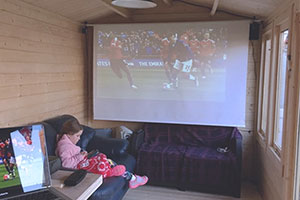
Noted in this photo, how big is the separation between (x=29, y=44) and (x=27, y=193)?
2.02 metres

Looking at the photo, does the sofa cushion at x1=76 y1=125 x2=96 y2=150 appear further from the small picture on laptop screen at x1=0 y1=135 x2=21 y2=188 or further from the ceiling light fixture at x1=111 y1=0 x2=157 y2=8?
the small picture on laptop screen at x1=0 y1=135 x2=21 y2=188

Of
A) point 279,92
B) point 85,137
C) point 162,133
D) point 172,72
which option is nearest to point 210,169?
point 162,133

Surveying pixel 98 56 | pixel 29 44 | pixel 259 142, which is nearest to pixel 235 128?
pixel 259 142

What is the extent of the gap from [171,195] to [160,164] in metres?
0.42

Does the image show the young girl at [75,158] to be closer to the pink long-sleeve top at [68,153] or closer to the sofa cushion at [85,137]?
the pink long-sleeve top at [68,153]

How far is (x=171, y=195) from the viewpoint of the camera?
143 inches

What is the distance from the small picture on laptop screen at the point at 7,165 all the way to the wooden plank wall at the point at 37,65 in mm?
1329

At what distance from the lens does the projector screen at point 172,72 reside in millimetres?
3945

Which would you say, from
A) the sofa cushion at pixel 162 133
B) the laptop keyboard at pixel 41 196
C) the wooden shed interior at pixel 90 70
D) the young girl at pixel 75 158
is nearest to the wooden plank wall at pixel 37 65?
the wooden shed interior at pixel 90 70

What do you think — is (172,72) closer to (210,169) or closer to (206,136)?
(206,136)

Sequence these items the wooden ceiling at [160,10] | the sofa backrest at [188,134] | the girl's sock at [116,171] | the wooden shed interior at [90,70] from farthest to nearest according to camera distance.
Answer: the sofa backrest at [188,134] < the wooden ceiling at [160,10] < the girl's sock at [116,171] < the wooden shed interior at [90,70]

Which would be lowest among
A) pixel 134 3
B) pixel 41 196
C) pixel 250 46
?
pixel 41 196

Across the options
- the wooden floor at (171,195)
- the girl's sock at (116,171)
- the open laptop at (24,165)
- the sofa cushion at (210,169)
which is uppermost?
the open laptop at (24,165)

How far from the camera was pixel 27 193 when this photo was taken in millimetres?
1588
